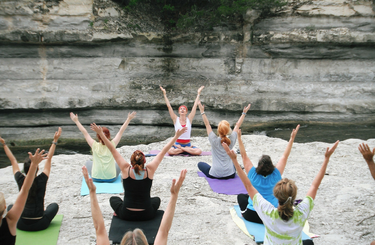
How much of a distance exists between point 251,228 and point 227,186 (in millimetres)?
1730

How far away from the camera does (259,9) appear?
14203mm

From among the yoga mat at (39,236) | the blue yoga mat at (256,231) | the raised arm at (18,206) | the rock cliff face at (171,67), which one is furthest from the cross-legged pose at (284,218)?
the rock cliff face at (171,67)

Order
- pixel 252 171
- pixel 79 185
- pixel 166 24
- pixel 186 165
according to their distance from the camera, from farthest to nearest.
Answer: pixel 166 24 < pixel 186 165 < pixel 79 185 < pixel 252 171

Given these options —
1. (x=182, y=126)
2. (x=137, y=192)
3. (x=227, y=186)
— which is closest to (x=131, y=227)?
(x=137, y=192)

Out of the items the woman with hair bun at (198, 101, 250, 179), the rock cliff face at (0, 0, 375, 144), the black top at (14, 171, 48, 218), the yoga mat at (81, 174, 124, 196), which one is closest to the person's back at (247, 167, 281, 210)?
the woman with hair bun at (198, 101, 250, 179)

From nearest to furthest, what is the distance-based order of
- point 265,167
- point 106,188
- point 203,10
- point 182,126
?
1. point 265,167
2. point 106,188
3. point 182,126
4. point 203,10

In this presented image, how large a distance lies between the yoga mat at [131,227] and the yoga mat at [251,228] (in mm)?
1096

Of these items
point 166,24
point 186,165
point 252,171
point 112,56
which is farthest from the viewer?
point 166,24

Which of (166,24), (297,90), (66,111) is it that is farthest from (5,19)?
(297,90)

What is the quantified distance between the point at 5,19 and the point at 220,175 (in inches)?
465

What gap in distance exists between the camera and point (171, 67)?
48.2 ft

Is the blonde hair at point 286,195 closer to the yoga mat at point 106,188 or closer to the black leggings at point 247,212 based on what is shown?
the black leggings at point 247,212

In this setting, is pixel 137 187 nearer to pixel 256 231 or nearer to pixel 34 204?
pixel 34 204

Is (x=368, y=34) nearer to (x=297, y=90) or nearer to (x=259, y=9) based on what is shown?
(x=297, y=90)
